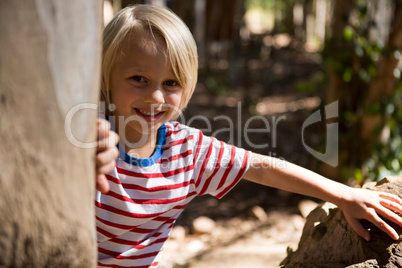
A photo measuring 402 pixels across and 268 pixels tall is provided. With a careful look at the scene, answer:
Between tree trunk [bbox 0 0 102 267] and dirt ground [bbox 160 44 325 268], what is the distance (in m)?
1.69

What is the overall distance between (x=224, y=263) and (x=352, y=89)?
7.48 ft

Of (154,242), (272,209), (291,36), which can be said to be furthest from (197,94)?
(291,36)

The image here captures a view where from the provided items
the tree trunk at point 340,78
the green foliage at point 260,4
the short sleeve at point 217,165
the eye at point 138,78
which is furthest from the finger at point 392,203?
the green foliage at point 260,4

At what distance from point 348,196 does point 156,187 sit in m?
0.75

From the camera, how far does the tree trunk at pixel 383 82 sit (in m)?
3.63

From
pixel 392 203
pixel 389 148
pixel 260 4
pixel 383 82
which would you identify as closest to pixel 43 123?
pixel 392 203

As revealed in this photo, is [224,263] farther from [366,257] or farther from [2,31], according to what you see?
[2,31]

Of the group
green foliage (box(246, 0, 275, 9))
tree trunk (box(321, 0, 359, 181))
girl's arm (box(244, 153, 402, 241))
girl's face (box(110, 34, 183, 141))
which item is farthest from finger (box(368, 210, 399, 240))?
green foliage (box(246, 0, 275, 9))

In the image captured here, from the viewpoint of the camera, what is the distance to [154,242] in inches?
75.7

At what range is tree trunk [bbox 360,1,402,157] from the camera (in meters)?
3.63

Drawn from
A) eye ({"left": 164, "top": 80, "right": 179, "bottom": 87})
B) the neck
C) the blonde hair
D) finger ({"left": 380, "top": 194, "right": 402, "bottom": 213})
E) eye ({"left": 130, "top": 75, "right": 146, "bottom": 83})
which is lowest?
finger ({"left": 380, "top": 194, "right": 402, "bottom": 213})

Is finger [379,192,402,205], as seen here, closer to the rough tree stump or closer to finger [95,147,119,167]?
the rough tree stump

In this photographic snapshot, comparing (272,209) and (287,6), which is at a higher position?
(287,6)

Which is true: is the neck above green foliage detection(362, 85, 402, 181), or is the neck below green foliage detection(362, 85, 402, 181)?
above
